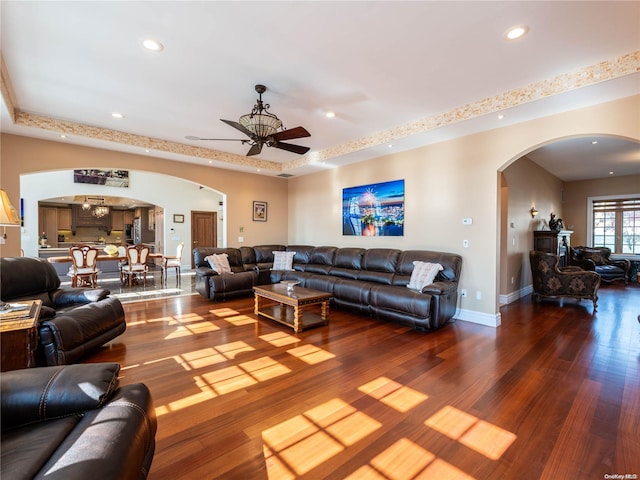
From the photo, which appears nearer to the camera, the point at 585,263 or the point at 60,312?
the point at 60,312

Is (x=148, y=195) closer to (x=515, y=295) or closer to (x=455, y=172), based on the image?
(x=455, y=172)

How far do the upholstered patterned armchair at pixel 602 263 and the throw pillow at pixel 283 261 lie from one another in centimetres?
762

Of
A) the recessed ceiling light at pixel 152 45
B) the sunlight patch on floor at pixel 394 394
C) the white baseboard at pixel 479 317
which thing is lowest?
the sunlight patch on floor at pixel 394 394

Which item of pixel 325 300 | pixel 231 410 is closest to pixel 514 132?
pixel 325 300

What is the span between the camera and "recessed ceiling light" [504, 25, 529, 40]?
→ 7.95 feet

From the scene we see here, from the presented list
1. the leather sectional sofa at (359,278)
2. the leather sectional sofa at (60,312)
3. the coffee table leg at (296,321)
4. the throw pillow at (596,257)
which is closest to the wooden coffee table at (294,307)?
the coffee table leg at (296,321)

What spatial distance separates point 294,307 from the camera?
13.3 ft

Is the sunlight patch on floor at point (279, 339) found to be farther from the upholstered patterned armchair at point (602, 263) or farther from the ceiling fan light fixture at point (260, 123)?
the upholstered patterned armchair at point (602, 263)

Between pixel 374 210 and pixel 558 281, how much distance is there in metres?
3.49

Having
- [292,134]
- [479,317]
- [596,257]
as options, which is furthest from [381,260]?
[596,257]

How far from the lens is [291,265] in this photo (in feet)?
22.0

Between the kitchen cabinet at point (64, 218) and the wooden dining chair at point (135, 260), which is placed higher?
the kitchen cabinet at point (64, 218)

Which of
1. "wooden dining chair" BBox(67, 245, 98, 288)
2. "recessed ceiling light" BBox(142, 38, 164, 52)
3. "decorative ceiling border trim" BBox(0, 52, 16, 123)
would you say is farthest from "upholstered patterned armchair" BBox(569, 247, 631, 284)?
"wooden dining chair" BBox(67, 245, 98, 288)

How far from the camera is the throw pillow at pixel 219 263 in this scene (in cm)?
579
